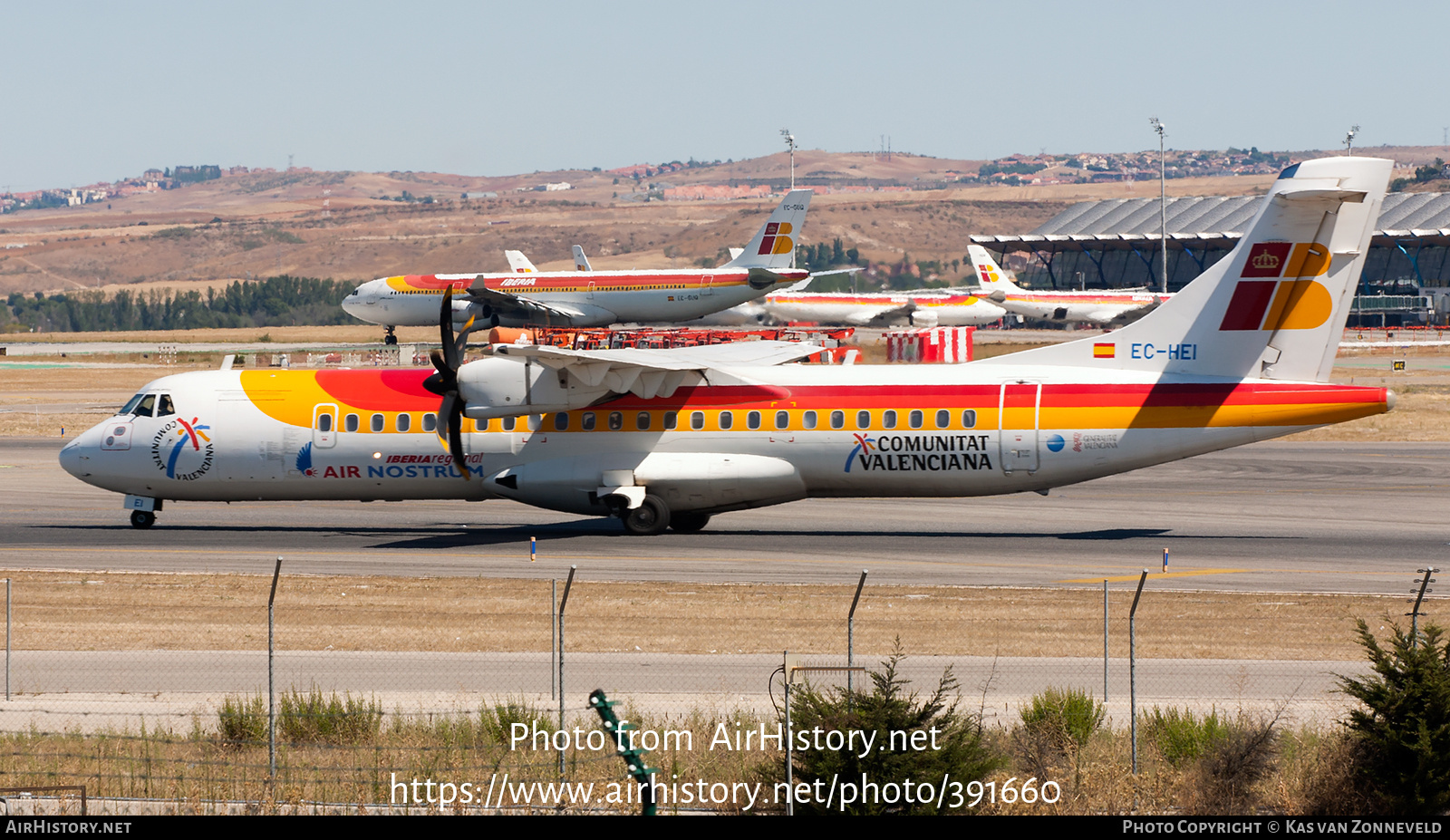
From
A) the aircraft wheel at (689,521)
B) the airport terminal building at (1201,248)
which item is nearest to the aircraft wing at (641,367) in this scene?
the aircraft wheel at (689,521)

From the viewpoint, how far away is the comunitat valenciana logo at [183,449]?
102 feet

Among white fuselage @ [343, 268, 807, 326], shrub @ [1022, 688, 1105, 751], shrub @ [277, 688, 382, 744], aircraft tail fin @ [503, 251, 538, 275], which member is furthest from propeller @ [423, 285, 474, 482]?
aircraft tail fin @ [503, 251, 538, 275]

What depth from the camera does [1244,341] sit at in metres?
27.8

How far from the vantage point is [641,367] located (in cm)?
2931

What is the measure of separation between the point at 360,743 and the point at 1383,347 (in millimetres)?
91874

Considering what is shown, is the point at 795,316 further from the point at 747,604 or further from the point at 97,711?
the point at 97,711

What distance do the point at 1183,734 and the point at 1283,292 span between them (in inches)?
608

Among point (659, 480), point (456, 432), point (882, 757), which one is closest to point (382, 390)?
point (456, 432)

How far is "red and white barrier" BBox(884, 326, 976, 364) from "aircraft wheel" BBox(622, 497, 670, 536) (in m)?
42.3

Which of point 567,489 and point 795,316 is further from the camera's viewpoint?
point 795,316

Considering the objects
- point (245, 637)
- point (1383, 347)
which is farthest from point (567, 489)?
point (1383, 347)

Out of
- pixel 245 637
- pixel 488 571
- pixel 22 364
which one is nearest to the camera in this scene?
pixel 245 637

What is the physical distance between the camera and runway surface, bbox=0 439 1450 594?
2616cm

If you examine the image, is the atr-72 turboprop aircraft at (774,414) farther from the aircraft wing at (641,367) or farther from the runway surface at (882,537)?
the runway surface at (882,537)
